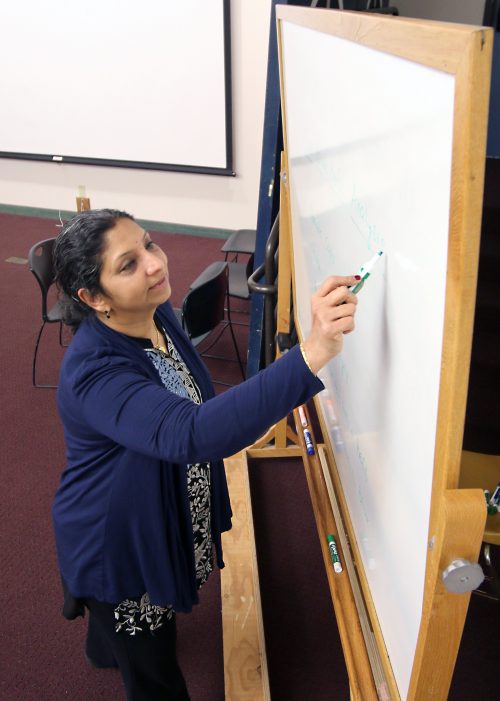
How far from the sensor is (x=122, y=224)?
106 centimetres

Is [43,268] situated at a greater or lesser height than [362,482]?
greater

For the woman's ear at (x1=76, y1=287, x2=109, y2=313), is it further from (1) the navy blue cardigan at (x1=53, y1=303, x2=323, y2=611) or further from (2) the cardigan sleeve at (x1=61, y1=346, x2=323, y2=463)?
(2) the cardigan sleeve at (x1=61, y1=346, x2=323, y2=463)

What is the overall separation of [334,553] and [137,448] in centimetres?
51

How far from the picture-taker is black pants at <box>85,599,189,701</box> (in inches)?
47.8

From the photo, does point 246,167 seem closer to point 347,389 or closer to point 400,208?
point 347,389

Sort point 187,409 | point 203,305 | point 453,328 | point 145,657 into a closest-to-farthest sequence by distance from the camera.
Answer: point 453,328 < point 187,409 < point 145,657 < point 203,305

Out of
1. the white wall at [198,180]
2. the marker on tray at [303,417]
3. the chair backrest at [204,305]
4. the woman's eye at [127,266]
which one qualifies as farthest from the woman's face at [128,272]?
the white wall at [198,180]

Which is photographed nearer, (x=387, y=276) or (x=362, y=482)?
(x=387, y=276)

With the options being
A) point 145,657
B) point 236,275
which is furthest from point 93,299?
point 236,275

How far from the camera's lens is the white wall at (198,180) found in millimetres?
4055

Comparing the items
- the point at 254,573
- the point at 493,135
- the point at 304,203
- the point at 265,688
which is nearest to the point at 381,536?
the point at 304,203

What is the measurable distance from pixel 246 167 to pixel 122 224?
367 centimetres

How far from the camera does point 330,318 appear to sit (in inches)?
29.5

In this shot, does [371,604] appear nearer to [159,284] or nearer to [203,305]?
[159,284]
